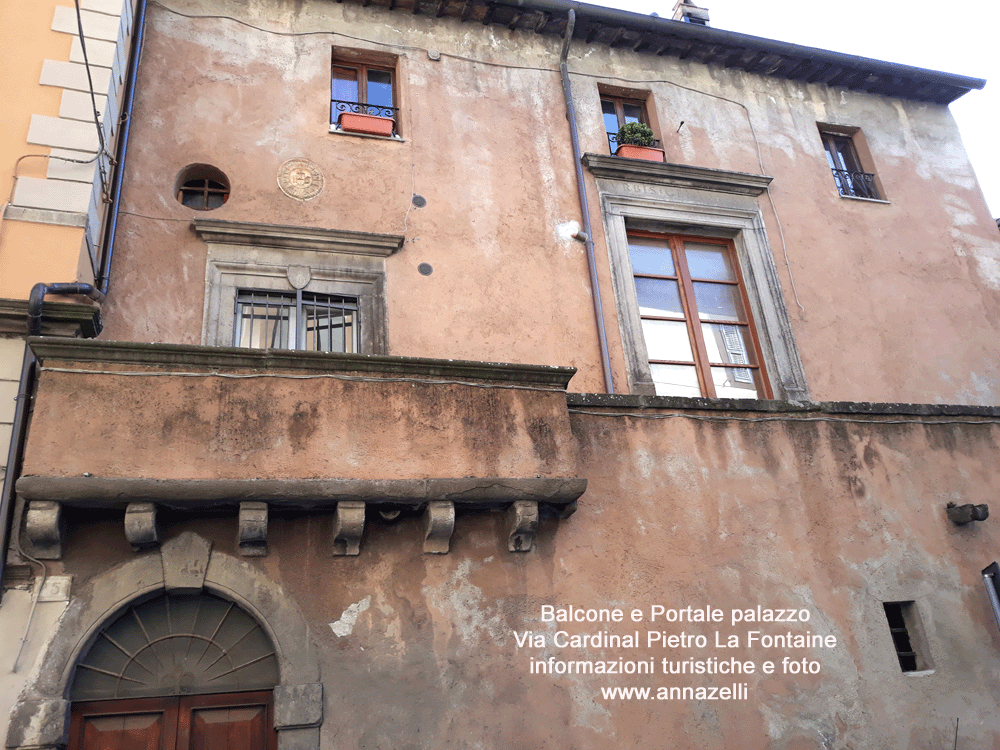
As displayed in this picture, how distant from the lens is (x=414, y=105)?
8.56 m

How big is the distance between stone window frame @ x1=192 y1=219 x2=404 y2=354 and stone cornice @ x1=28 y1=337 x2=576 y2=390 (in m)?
1.31

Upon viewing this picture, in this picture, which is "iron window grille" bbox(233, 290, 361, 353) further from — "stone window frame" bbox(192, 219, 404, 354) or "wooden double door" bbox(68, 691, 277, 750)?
"wooden double door" bbox(68, 691, 277, 750)

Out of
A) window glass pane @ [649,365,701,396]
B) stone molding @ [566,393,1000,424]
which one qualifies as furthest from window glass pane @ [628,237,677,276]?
stone molding @ [566,393,1000,424]

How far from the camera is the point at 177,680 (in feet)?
17.5

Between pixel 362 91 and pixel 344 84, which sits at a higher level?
pixel 344 84

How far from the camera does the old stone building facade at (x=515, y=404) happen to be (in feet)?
17.6

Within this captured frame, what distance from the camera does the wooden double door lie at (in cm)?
512

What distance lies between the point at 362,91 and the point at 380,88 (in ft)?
0.75

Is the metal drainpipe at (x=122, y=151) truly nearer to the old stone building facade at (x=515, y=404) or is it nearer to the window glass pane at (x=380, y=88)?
the old stone building facade at (x=515, y=404)

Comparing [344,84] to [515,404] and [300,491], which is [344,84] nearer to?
[515,404]

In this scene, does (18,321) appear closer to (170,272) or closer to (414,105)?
(170,272)

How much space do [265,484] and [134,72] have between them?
4.60 metres

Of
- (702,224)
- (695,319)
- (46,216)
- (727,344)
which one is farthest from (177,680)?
(702,224)

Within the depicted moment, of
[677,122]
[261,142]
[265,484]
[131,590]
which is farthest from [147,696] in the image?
[677,122]
